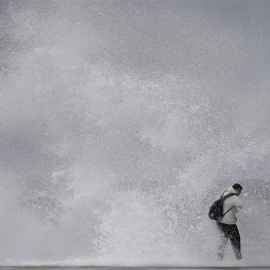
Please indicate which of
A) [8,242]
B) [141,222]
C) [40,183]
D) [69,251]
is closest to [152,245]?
[141,222]

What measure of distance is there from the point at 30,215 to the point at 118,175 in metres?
3.09

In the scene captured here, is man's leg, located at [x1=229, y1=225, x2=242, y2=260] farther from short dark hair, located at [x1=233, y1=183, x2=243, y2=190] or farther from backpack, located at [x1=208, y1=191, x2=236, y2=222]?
short dark hair, located at [x1=233, y1=183, x2=243, y2=190]

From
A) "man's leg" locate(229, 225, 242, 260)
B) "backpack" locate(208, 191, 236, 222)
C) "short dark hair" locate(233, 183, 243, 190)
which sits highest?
"short dark hair" locate(233, 183, 243, 190)

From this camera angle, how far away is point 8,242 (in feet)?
49.6

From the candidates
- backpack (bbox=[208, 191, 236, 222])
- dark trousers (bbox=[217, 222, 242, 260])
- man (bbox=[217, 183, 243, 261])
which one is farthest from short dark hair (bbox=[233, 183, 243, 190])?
dark trousers (bbox=[217, 222, 242, 260])

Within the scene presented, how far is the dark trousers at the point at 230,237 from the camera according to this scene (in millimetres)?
10836

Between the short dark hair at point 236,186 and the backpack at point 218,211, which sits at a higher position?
the short dark hair at point 236,186

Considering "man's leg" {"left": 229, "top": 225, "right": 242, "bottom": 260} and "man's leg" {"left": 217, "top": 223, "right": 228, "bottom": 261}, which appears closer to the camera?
"man's leg" {"left": 229, "top": 225, "right": 242, "bottom": 260}

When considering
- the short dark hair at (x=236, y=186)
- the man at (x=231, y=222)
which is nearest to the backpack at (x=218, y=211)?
the man at (x=231, y=222)

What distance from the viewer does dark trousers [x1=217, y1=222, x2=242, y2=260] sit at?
1084cm

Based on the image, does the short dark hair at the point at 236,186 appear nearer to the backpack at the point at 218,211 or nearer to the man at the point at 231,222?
the man at the point at 231,222

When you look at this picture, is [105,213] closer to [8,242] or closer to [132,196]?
[132,196]

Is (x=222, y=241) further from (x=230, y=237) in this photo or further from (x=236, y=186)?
(x=236, y=186)

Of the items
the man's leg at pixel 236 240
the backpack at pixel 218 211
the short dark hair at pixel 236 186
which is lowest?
the man's leg at pixel 236 240
